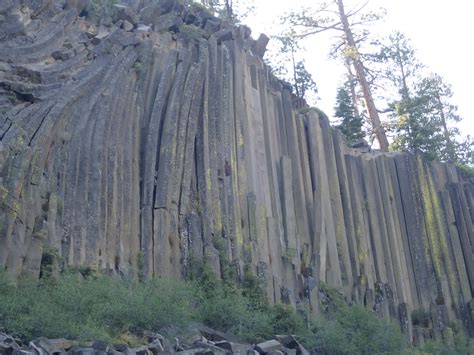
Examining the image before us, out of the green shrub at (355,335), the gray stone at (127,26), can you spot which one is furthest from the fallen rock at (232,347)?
the gray stone at (127,26)

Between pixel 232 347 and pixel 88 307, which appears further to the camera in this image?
pixel 232 347

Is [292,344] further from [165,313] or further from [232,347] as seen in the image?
[165,313]

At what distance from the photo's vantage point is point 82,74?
20.5 metres

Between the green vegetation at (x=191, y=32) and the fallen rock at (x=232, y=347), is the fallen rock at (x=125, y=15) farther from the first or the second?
the fallen rock at (x=232, y=347)

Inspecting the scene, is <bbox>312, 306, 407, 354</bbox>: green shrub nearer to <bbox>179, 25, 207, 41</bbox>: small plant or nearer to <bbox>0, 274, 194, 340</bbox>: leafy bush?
<bbox>0, 274, 194, 340</bbox>: leafy bush

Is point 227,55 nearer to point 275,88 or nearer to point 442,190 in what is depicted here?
point 275,88

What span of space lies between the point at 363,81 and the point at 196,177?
1653 centimetres

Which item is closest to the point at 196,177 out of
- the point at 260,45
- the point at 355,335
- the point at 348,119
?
the point at 355,335

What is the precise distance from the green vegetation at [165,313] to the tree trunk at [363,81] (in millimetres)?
13710

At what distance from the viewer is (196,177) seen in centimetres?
2080

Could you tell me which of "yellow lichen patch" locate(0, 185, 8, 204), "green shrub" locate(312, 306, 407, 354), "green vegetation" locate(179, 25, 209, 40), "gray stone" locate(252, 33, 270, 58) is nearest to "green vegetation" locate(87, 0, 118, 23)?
"green vegetation" locate(179, 25, 209, 40)

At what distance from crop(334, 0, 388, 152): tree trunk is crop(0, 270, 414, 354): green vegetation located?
13.7 m

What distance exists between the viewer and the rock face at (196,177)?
17.9m

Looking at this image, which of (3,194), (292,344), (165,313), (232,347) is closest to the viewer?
(232,347)
